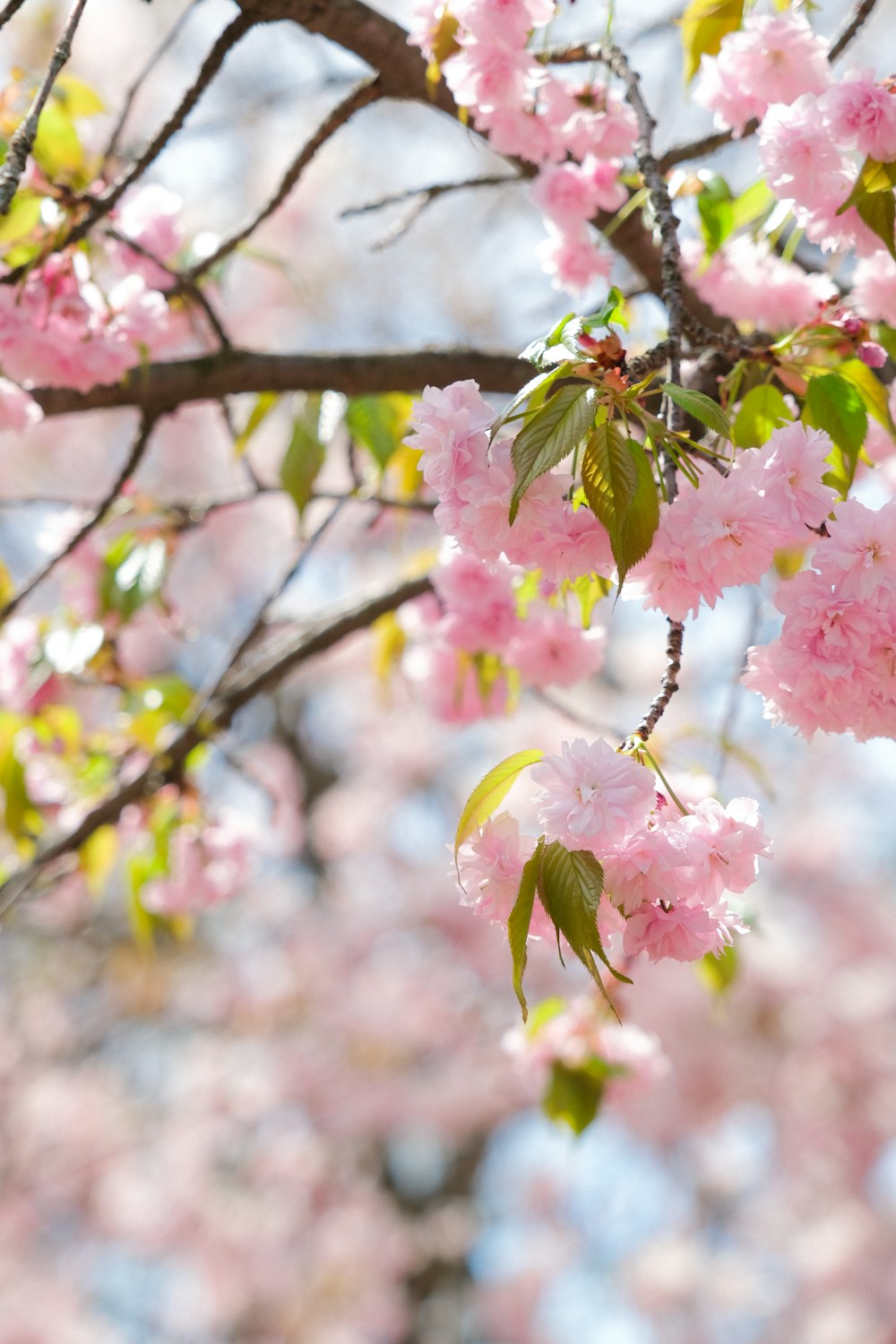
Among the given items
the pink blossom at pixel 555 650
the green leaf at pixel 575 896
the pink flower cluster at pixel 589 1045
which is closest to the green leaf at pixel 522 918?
the green leaf at pixel 575 896

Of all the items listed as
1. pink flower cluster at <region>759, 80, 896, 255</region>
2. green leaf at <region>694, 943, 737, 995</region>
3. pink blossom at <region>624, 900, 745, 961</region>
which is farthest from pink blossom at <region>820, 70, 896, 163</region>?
green leaf at <region>694, 943, 737, 995</region>

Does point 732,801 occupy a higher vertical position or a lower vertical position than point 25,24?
lower

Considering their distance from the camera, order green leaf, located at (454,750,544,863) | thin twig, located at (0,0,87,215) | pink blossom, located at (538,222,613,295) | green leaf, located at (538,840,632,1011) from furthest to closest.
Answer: pink blossom, located at (538,222,613,295) < thin twig, located at (0,0,87,215) < green leaf, located at (454,750,544,863) < green leaf, located at (538,840,632,1011)

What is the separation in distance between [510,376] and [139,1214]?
553cm

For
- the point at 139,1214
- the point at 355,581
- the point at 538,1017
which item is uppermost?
the point at 355,581

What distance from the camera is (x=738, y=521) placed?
2.27ft

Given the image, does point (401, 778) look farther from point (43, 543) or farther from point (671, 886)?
point (671, 886)

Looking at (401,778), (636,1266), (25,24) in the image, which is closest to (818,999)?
(636,1266)

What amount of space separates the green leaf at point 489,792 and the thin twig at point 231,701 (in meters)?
0.98

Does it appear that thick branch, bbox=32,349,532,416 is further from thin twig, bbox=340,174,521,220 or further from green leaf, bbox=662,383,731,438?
green leaf, bbox=662,383,731,438

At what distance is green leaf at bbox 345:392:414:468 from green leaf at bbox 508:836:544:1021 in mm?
963

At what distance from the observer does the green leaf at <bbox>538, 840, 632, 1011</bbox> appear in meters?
0.61

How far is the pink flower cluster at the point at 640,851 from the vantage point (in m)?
0.65

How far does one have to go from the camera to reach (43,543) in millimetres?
1923
